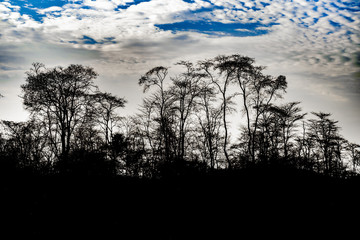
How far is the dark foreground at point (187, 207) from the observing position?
721 cm

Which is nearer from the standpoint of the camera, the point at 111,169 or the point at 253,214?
the point at 253,214

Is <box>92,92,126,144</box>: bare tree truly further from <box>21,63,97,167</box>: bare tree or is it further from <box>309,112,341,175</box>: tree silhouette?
<box>309,112,341,175</box>: tree silhouette

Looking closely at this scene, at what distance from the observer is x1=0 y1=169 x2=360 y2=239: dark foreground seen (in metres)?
7.21

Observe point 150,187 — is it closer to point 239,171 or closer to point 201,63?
point 239,171

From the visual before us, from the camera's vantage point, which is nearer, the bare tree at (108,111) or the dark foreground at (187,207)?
the dark foreground at (187,207)

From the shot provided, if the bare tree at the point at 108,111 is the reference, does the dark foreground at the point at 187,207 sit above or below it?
below

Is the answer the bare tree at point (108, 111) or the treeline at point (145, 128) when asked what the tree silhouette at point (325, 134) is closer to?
the treeline at point (145, 128)

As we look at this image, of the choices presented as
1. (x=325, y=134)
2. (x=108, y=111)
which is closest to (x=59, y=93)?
(x=108, y=111)

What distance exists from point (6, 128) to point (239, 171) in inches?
1042

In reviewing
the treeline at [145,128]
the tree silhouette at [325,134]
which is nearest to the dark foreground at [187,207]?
the treeline at [145,128]

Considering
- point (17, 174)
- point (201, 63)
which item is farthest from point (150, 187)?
point (201, 63)

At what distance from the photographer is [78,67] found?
21.1 m

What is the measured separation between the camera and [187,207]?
9297mm

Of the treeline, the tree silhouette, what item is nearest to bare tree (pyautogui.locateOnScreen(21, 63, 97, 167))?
the treeline
